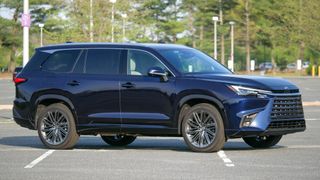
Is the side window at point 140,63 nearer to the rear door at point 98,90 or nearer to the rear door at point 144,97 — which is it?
the rear door at point 144,97

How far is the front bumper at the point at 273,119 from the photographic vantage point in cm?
1430

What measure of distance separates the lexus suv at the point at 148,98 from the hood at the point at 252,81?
0.05ft

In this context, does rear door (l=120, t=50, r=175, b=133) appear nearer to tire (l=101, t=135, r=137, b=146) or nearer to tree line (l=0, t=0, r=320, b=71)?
tire (l=101, t=135, r=137, b=146)

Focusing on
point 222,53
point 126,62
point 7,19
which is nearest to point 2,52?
point 7,19

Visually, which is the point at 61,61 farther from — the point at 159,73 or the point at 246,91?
the point at 246,91

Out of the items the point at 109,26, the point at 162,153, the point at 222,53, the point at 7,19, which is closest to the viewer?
the point at 162,153

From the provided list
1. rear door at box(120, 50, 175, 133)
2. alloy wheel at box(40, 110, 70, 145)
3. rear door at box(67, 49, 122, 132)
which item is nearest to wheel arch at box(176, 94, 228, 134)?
rear door at box(120, 50, 175, 133)

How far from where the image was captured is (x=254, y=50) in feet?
392

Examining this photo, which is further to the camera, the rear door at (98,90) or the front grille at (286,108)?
the rear door at (98,90)

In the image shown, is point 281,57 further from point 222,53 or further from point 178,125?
point 178,125

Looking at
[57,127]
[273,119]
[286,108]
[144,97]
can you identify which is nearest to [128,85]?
[144,97]

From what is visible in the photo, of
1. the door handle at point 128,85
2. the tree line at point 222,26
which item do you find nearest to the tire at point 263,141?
the door handle at point 128,85

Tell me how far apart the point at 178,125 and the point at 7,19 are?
82.1m

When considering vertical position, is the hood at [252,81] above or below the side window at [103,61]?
below
